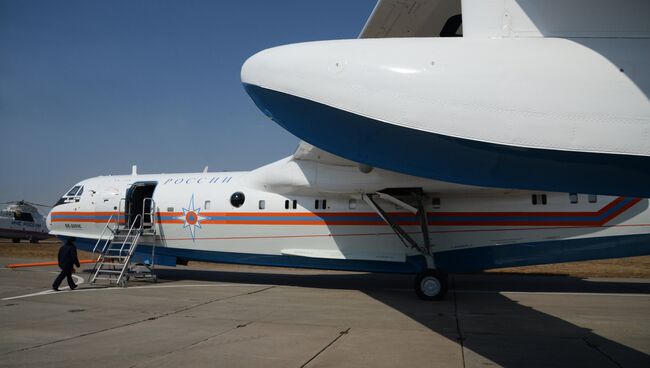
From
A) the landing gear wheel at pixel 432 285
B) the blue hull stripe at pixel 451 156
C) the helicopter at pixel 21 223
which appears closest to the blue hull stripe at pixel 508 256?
the landing gear wheel at pixel 432 285

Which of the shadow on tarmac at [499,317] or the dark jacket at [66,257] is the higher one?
the dark jacket at [66,257]

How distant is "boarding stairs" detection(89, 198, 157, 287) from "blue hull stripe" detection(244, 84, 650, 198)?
10.7 metres

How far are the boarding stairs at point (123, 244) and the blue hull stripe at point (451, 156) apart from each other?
10733 mm

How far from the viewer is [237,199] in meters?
13.0

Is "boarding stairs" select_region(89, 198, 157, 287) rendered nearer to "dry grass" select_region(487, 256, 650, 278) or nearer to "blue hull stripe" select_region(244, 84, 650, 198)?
"blue hull stripe" select_region(244, 84, 650, 198)

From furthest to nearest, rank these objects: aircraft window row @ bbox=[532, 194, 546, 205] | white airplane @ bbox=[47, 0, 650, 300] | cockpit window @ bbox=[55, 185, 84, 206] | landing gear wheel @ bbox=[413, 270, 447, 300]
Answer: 1. cockpit window @ bbox=[55, 185, 84, 206]
2. aircraft window row @ bbox=[532, 194, 546, 205]
3. landing gear wheel @ bbox=[413, 270, 447, 300]
4. white airplane @ bbox=[47, 0, 650, 300]

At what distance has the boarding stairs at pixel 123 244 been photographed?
13.2m

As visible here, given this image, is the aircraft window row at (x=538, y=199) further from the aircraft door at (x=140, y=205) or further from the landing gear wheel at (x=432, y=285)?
the aircraft door at (x=140, y=205)

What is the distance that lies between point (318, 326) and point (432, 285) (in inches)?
146

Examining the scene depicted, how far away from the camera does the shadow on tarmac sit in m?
5.67

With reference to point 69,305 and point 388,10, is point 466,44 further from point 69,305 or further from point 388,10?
point 69,305

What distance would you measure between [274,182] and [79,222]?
7.06 metres

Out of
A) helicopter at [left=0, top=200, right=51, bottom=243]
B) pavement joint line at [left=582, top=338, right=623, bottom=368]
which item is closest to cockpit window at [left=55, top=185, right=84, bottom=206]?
pavement joint line at [left=582, top=338, right=623, bottom=368]

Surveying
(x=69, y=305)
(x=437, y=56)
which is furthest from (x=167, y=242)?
(x=437, y=56)
